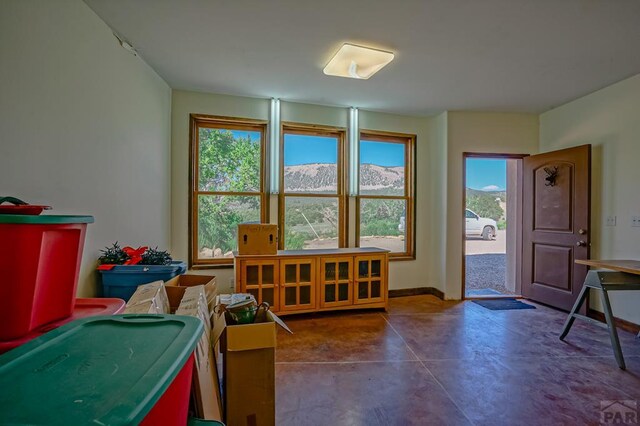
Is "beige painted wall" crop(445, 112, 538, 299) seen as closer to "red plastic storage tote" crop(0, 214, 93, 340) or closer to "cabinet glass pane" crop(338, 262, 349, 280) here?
"cabinet glass pane" crop(338, 262, 349, 280)

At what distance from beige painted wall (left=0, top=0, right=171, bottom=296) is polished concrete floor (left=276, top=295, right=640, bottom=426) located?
182 centimetres

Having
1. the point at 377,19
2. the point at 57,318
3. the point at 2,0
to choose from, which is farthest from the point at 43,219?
the point at 377,19

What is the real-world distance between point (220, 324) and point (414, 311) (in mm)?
2954

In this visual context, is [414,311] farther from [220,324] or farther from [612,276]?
[220,324]

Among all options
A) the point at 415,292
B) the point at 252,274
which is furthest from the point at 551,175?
the point at 252,274

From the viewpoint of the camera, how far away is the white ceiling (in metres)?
2.15

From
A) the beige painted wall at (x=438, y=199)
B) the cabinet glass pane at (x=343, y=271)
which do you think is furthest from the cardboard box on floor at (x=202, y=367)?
the beige painted wall at (x=438, y=199)

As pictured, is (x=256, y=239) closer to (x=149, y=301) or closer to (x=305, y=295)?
(x=305, y=295)

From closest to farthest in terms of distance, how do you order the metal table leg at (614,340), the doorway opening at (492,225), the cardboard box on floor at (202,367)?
1. the cardboard box on floor at (202,367)
2. the metal table leg at (614,340)
3. the doorway opening at (492,225)

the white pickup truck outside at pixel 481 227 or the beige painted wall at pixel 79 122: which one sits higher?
the beige painted wall at pixel 79 122

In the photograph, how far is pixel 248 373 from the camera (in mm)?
1479

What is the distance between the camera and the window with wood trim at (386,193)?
4418 millimetres

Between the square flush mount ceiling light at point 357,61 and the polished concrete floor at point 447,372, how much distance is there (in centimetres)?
267

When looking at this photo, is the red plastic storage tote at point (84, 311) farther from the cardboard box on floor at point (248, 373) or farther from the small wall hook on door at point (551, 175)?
the small wall hook on door at point (551, 175)
